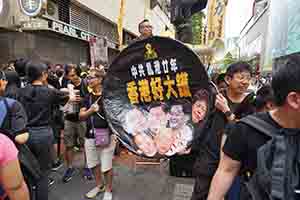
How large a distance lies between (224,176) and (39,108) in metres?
2.41

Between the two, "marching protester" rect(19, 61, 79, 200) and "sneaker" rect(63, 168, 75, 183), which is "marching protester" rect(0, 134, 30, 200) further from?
"sneaker" rect(63, 168, 75, 183)

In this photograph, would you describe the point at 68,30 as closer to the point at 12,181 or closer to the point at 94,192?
the point at 94,192

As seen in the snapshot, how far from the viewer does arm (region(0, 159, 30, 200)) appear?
4.38 feet

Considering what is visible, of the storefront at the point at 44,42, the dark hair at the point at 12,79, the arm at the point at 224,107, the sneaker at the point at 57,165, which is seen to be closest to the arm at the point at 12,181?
the arm at the point at 224,107

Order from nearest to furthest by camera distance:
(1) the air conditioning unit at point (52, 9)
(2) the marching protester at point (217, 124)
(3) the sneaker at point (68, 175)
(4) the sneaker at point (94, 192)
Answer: (2) the marching protester at point (217, 124) < (4) the sneaker at point (94, 192) < (3) the sneaker at point (68, 175) < (1) the air conditioning unit at point (52, 9)

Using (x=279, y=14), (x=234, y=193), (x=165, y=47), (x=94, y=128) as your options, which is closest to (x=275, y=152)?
(x=234, y=193)

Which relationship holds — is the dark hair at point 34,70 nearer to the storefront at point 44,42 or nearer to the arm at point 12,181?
the arm at point 12,181

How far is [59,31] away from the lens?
9.59 meters

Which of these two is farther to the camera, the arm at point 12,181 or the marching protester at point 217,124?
the marching protester at point 217,124

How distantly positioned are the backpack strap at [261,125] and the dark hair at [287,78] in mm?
128

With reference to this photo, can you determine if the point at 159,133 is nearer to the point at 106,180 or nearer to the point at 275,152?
the point at 275,152

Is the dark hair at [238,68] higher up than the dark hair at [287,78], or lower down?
higher up

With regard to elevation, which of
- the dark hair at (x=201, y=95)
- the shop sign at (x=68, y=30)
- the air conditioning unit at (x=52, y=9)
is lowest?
the dark hair at (x=201, y=95)

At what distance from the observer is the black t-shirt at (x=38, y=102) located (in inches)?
120
